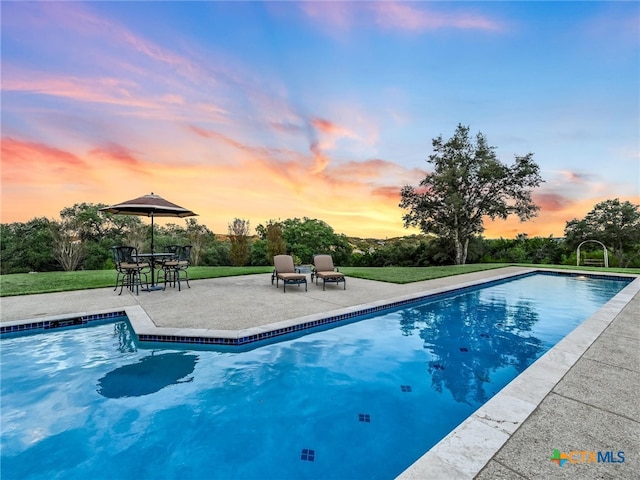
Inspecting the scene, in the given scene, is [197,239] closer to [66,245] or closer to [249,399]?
[66,245]

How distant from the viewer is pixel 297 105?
12.2 meters

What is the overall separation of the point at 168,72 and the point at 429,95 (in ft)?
32.8

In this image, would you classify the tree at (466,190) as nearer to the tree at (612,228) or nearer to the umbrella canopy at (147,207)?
the tree at (612,228)

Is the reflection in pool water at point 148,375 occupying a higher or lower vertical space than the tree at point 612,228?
lower

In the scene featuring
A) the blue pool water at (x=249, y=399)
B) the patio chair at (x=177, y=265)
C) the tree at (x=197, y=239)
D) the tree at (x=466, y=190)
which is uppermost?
the tree at (x=466, y=190)

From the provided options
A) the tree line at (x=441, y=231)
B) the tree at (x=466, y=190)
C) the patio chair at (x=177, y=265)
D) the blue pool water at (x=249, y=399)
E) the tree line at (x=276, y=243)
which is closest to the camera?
the blue pool water at (x=249, y=399)

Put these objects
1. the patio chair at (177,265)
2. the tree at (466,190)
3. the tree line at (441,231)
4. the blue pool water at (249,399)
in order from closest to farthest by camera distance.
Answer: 1. the blue pool water at (249,399)
2. the patio chair at (177,265)
3. the tree line at (441,231)
4. the tree at (466,190)

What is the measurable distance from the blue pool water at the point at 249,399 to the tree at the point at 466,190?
15.4m

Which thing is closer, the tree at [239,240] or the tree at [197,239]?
the tree at [239,240]

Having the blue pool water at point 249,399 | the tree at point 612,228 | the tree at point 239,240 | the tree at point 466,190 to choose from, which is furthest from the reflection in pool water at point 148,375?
the tree at point 612,228

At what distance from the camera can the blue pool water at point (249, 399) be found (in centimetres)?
232

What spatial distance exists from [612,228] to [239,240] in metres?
27.9

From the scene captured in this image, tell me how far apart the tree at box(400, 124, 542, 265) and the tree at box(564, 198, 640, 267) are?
6.95 m

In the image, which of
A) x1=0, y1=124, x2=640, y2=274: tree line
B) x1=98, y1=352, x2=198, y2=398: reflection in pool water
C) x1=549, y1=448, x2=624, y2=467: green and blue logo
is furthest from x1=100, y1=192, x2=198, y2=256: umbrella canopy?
x1=549, y1=448, x2=624, y2=467: green and blue logo
